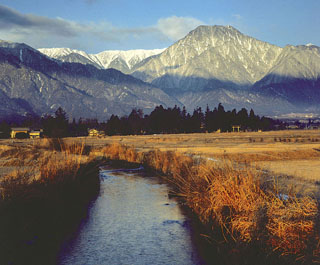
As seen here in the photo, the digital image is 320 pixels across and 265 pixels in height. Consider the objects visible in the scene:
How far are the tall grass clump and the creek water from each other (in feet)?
2.11

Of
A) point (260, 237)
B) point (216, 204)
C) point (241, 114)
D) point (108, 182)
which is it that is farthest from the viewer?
point (241, 114)

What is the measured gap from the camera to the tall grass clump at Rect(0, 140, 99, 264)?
1303 centimetres

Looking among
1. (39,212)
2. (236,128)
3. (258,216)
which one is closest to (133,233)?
(39,212)

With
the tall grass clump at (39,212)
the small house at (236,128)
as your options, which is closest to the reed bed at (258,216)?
the tall grass clump at (39,212)

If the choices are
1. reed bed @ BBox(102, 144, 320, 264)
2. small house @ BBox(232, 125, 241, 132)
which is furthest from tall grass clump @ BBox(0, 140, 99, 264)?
small house @ BBox(232, 125, 241, 132)

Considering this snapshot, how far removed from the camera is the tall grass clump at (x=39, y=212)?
1303cm

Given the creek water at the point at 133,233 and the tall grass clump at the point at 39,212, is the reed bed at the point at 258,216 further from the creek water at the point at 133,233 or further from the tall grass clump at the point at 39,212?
the tall grass clump at the point at 39,212

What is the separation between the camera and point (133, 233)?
1528 cm

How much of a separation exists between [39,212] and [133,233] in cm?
370

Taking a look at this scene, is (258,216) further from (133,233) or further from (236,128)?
(236,128)

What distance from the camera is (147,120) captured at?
6481 inches

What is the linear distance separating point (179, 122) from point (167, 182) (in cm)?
12841

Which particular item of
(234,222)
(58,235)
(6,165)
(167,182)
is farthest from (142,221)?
(6,165)

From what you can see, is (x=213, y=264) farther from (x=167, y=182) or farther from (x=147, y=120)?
(x=147, y=120)
